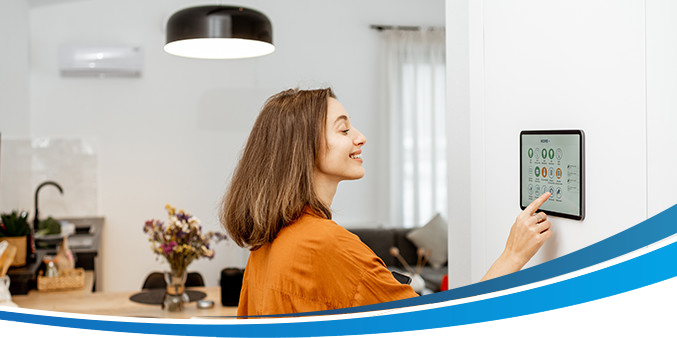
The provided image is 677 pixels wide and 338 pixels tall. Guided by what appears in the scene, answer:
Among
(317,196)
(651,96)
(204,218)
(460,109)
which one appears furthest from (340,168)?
(204,218)

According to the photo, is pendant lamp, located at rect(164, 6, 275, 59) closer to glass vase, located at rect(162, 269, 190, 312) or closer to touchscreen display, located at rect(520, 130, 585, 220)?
glass vase, located at rect(162, 269, 190, 312)

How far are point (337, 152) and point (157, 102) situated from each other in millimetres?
3749

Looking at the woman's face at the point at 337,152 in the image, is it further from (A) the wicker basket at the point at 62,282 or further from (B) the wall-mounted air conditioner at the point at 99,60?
(B) the wall-mounted air conditioner at the point at 99,60

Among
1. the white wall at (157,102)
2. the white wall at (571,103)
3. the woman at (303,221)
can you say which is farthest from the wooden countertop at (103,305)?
the white wall at (157,102)

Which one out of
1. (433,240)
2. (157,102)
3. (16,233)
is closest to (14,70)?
(157,102)

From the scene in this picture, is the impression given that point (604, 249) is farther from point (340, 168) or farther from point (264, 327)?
point (340, 168)

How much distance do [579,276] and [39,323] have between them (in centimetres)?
42

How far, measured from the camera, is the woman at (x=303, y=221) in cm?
103

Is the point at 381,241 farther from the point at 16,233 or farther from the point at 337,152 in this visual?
the point at 337,152

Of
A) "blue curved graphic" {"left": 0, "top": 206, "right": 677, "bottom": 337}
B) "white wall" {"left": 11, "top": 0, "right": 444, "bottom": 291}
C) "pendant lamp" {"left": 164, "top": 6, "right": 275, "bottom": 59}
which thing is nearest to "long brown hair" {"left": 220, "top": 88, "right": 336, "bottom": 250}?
"blue curved graphic" {"left": 0, "top": 206, "right": 677, "bottom": 337}

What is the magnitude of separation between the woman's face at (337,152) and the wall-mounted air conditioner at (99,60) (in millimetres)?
3684

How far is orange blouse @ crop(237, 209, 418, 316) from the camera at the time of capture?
103cm

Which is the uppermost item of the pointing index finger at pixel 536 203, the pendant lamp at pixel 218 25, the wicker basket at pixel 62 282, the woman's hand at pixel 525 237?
the pendant lamp at pixel 218 25

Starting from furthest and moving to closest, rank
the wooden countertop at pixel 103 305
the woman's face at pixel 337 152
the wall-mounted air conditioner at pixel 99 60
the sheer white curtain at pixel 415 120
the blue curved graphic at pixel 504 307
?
the sheer white curtain at pixel 415 120 < the wall-mounted air conditioner at pixel 99 60 < the wooden countertop at pixel 103 305 < the woman's face at pixel 337 152 < the blue curved graphic at pixel 504 307
